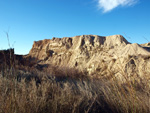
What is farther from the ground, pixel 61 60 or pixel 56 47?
pixel 56 47

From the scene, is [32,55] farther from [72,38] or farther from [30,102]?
[30,102]

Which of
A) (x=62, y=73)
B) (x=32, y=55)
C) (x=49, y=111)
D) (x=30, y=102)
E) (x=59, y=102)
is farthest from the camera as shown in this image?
(x=32, y=55)

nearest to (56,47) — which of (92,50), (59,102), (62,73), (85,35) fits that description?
(85,35)

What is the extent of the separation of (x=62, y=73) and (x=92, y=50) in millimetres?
7807

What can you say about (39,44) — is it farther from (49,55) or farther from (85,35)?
(85,35)

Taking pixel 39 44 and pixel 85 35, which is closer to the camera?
pixel 85 35

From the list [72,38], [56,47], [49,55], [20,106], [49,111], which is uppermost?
[72,38]

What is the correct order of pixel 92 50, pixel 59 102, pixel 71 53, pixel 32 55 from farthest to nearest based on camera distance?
pixel 32 55 → pixel 71 53 → pixel 92 50 → pixel 59 102

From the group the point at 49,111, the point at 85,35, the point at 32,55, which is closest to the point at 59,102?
the point at 49,111

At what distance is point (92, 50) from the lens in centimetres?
1819

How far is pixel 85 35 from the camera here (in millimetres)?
21266

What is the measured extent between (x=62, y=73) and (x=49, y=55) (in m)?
11.7

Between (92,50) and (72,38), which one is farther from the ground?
(72,38)

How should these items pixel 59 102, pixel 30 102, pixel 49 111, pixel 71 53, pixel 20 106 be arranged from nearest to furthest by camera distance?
pixel 20 106 < pixel 30 102 < pixel 49 111 < pixel 59 102 < pixel 71 53
